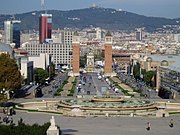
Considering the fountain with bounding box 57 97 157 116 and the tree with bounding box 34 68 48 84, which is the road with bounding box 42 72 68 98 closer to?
the tree with bounding box 34 68 48 84

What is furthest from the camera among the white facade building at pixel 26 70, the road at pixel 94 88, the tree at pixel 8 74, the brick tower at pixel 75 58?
the brick tower at pixel 75 58

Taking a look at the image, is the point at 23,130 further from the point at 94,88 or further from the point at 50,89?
the point at 94,88

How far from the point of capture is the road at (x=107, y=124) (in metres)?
22.6

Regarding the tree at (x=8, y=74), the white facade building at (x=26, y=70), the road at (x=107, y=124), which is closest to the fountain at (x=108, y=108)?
the road at (x=107, y=124)

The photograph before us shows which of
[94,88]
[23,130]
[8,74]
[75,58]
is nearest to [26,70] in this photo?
[94,88]

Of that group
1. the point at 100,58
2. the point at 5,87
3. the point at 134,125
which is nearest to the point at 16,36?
the point at 100,58

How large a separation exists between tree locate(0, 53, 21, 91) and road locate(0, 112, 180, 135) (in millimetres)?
8159

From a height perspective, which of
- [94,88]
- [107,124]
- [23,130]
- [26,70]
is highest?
[23,130]

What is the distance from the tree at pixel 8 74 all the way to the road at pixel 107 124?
816 centimetres

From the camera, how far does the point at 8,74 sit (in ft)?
127

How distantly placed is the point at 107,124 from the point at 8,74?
14.9m

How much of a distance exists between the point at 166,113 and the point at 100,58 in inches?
5661

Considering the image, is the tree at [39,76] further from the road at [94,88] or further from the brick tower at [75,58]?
the brick tower at [75,58]

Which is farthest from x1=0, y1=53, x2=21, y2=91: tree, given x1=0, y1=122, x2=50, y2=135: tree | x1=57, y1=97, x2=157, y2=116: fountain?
x1=0, y1=122, x2=50, y2=135: tree
